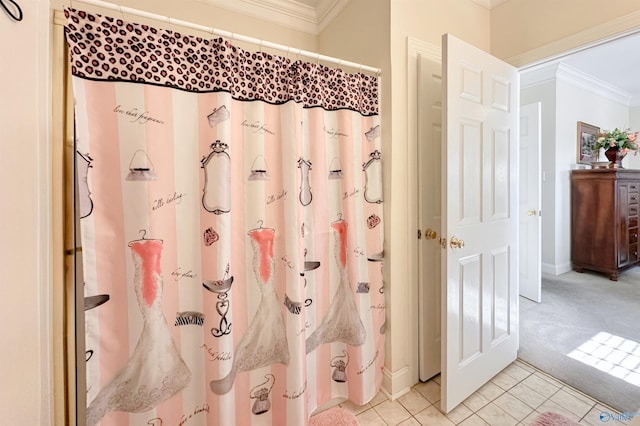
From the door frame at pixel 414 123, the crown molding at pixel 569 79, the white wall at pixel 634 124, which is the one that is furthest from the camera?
the white wall at pixel 634 124

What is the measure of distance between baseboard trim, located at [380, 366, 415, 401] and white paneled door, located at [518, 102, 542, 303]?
2.06 meters

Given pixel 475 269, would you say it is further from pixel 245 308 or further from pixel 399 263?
pixel 245 308

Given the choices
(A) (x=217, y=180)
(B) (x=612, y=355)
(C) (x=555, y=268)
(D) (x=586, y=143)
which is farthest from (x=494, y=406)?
(D) (x=586, y=143)

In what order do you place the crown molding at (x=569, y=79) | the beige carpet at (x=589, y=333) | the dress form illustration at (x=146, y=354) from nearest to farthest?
the dress form illustration at (x=146, y=354), the beige carpet at (x=589, y=333), the crown molding at (x=569, y=79)

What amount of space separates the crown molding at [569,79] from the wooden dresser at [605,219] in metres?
1.25

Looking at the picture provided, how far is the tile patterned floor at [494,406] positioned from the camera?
1450 mm

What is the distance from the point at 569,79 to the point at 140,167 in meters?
5.01

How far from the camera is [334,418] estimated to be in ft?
4.94

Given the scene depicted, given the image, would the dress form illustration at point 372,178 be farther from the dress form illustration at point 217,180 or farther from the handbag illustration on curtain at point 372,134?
the dress form illustration at point 217,180

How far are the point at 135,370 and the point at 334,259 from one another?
1020mm

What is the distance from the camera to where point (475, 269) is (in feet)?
5.27

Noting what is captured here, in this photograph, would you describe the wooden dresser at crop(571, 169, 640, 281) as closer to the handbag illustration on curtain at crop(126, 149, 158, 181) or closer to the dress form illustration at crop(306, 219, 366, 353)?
the dress form illustration at crop(306, 219, 366, 353)

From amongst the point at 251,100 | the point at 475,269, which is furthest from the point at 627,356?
the point at 251,100

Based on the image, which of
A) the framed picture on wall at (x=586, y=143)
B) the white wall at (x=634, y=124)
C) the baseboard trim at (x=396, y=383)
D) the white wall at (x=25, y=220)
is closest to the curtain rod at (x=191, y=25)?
the white wall at (x=25, y=220)
